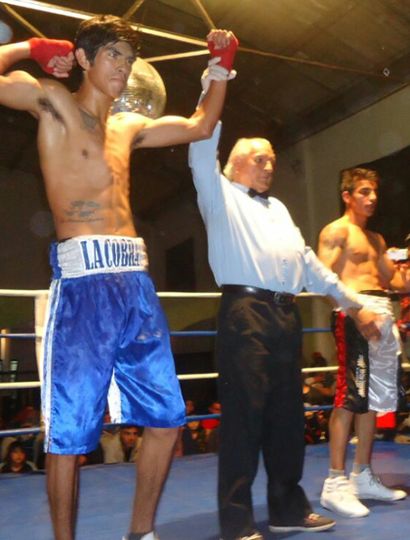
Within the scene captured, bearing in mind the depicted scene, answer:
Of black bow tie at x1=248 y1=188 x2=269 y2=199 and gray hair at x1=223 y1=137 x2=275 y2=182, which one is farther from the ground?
gray hair at x1=223 y1=137 x2=275 y2=182

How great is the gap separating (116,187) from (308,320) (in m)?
6.74

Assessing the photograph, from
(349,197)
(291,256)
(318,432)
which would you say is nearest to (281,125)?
(318,432)

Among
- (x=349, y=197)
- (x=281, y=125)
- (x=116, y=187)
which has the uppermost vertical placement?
(x=281, y=125)

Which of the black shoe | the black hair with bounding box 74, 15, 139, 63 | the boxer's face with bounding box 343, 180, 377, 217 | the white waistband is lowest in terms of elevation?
the black shoe

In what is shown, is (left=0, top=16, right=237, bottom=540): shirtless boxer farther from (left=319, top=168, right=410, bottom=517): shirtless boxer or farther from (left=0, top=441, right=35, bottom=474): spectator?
(left=0, top=441, right=35, bottom=474): spectator

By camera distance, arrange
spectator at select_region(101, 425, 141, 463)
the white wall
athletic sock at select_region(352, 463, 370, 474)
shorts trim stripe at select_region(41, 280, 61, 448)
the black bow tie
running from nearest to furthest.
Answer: shorts trim stripe at select_region(41, 280, 61, 448) → the black bow tie → athletic sock at select_region(352, 463, 370, 474) → spectator at select_region(101, 425, 141, 463) → the white wall

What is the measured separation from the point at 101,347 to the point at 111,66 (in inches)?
29.4

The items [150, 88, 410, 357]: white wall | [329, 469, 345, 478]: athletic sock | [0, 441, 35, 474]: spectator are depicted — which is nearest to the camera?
[329, 469, 345, 478]: athletic sock

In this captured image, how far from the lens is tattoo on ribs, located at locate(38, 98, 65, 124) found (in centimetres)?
166

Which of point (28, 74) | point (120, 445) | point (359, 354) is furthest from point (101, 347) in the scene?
point (120, 445)

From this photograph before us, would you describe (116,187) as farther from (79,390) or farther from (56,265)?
(79,390)

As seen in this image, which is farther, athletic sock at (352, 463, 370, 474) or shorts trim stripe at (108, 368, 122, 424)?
athletic sock at (352, 463, 370, 474)

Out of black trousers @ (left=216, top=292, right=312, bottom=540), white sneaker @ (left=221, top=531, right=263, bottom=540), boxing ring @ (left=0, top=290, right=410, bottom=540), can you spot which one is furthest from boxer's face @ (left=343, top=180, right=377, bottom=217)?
white sneaker @ (left=221, top=531, right=263, bottom=540)

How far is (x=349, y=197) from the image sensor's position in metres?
2.78
